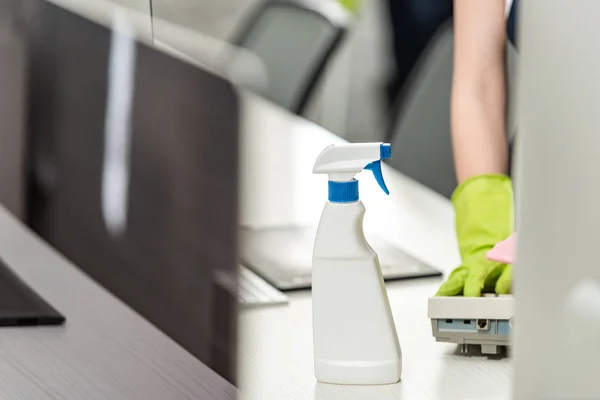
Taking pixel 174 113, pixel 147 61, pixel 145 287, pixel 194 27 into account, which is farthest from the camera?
pixel 194 27

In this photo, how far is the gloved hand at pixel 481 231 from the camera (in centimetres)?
107

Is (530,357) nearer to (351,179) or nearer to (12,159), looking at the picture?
(351,179)

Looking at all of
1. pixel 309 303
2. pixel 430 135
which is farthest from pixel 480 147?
pixel 430 135

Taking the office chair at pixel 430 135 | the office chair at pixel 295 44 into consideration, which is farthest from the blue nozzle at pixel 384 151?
the office chair at pixel 295 44

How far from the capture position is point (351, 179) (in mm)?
953

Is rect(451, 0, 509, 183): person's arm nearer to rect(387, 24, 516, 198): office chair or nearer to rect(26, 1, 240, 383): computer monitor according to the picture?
rect(26, 1, 240, 383): computer monitor

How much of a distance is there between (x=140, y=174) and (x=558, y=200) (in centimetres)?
126

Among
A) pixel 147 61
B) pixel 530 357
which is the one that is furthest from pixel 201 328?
pixel 147 61

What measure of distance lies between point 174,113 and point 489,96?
70 centimetres

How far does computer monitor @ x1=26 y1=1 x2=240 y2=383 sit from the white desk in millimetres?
36

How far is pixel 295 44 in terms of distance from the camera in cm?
275

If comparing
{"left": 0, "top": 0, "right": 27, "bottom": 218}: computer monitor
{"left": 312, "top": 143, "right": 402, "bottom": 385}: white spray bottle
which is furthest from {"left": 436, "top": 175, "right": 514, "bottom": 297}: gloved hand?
{"left": 0, "top": 0, "right": 27, "bottom": 218}: computer monitor

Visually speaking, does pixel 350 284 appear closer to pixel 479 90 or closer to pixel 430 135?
pixel 479 90

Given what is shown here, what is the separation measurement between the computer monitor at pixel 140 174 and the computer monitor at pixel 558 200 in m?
0.37
